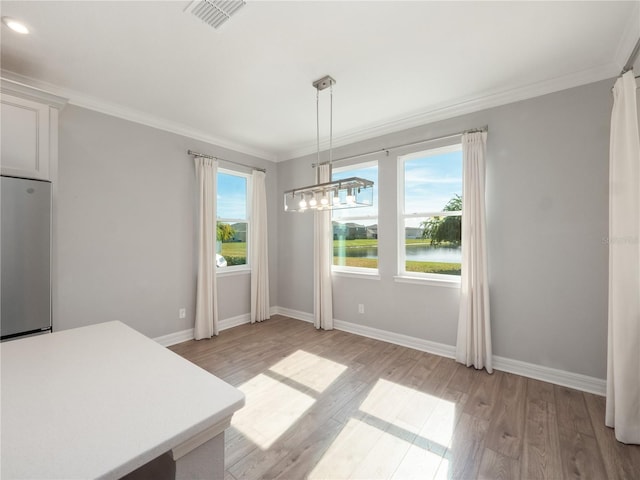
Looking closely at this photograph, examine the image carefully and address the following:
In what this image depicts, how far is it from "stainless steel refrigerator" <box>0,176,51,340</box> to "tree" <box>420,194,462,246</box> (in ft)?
12.1

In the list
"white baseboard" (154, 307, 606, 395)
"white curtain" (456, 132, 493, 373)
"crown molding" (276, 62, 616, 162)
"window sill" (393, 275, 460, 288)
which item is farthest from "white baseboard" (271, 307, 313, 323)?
"crown molding" (276, 62, 616, 162)

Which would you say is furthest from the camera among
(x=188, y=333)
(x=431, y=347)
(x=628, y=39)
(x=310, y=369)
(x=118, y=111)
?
(x=188, y=333)

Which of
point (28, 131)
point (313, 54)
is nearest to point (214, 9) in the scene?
point (313, 54)

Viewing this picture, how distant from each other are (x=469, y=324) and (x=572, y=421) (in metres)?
1.03

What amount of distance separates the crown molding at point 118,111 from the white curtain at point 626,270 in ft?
13.7

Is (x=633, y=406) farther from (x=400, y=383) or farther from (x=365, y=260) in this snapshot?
(x=365, y=260)

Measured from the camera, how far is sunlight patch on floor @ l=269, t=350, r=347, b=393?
272 centimetres

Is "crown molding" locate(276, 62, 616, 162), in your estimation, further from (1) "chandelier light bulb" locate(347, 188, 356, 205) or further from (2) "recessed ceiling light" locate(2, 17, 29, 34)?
(2) "recessed ceiling light" locate(2, 17, 29, 34)

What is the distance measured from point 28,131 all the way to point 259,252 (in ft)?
9.54

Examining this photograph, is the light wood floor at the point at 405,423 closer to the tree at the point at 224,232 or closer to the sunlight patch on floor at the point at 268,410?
the sunlight patch on floor at the point at 268,410

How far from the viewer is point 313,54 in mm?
2273

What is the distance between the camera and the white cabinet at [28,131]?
6.83 feet

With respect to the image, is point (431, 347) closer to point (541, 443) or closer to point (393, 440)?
point (541, 443)

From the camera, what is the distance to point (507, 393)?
2508 millimetres
